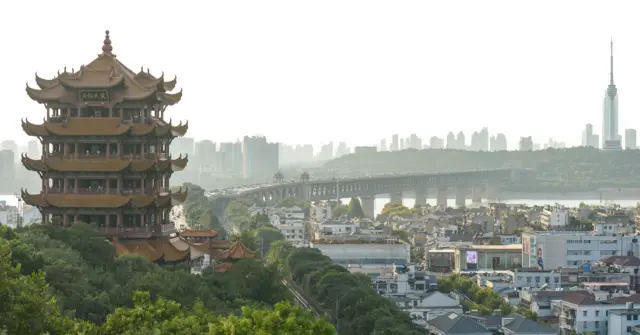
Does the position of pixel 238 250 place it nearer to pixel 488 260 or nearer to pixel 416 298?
pixel 416 298

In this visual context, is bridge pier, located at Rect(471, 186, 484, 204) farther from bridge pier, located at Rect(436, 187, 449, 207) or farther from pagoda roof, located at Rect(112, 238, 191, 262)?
pagoda roof, located at Rect(112, 238, 191, 262)

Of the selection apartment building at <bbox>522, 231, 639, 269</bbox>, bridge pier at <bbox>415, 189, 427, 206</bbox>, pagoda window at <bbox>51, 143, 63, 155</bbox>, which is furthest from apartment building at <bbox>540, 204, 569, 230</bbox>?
bridge pier at <bbox>415, 189, 427, 206</bbox>

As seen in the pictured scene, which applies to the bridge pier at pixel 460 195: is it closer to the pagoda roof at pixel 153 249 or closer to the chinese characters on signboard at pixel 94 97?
the pagoda roof at pixel 153 249

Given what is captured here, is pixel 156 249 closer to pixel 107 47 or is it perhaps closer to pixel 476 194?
pixel 107 47

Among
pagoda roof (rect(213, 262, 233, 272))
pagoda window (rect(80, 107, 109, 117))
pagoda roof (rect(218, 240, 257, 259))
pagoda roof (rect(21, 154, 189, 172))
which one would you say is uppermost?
pagoda window (rect(80, 107, 109, 117))

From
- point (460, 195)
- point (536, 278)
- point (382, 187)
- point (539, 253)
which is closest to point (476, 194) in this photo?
point (460, 195)

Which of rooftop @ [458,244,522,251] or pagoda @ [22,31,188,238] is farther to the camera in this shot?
rooftop @ [458,244,522,251]

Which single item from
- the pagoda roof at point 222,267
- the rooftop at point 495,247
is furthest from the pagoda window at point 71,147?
the rooftop at point 495,247

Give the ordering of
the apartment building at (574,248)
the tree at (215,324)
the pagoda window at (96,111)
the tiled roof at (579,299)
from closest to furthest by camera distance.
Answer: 1. the tree at (215,324)
2. the pagoda window at (96,111)
3. the tiled roof at (579,299)
4. the apartment building at (574,248)
